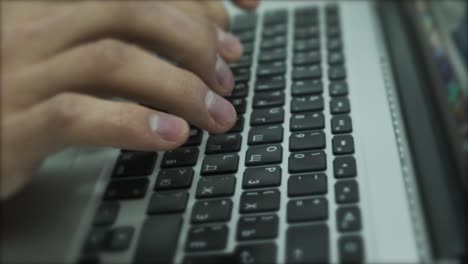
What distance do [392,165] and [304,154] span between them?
0.19ft

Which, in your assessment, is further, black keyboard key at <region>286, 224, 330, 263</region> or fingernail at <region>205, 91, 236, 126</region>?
fingernail at <region>205, 91, 236, 126</region>

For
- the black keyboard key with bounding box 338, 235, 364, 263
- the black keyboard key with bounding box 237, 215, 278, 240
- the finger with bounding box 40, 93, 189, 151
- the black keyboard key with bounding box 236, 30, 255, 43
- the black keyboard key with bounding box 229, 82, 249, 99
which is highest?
the black keyboard key with bounding box 236, 30, 255, 43

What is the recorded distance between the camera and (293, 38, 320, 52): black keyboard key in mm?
495

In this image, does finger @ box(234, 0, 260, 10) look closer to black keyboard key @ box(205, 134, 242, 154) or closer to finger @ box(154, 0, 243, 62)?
finger @ box(154, 0, 243, 62)

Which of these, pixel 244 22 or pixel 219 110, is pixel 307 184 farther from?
pixel 244 22

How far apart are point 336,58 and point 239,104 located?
0.37 feet

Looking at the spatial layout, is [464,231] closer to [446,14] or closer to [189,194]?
[189,194]

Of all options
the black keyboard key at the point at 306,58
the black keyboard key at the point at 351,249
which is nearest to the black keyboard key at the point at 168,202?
the black keyboard key at the point at 351,249

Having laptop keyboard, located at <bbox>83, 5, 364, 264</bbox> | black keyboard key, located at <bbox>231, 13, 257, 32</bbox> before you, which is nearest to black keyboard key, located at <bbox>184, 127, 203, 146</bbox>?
laptop keyboard, located at <bbox>83, 5, 364, 264</bbox>

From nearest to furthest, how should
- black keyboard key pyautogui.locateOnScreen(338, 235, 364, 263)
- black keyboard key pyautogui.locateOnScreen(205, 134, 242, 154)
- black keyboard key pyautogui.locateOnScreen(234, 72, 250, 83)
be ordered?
1. black keyboard key pyautogui.locateOnScreen(338, 235, 364, 263)
2. black keyboard key pyautogui.locateOnScreen(205, 134, 242, 154)
3. black keyboard key pyautogui.locateOnScreen(234, 72, 250, 83)

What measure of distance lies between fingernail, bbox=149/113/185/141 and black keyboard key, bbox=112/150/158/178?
3 cm

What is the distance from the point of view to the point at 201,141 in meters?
0.38

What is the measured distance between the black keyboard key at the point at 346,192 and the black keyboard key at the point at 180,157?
107 mm

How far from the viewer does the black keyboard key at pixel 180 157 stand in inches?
14.0
